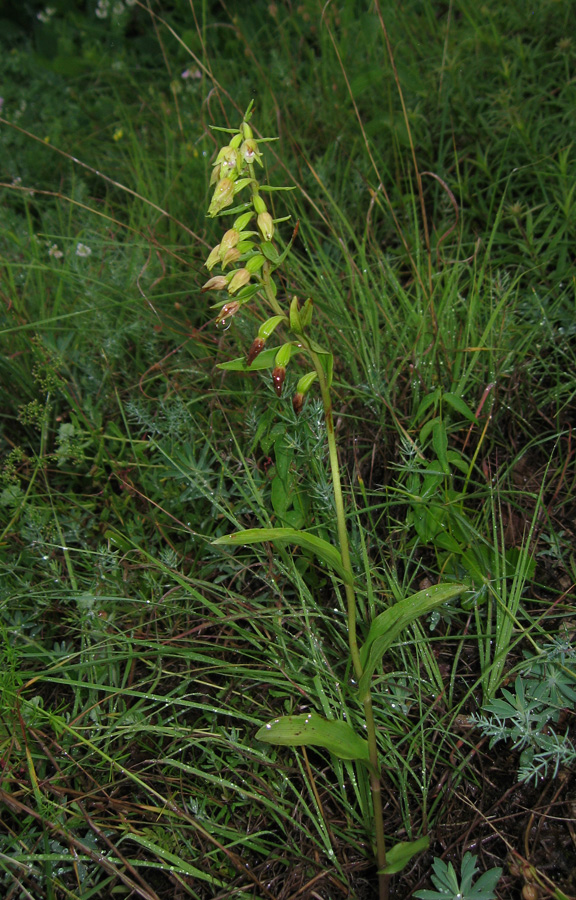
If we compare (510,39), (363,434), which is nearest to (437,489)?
(363,434)

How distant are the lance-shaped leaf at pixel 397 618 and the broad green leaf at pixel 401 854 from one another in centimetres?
29

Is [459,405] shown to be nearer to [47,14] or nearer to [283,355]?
[283,355]

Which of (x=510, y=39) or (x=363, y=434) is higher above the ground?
(x=510, y=39)

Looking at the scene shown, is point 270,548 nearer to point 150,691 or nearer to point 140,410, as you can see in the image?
point 150,691

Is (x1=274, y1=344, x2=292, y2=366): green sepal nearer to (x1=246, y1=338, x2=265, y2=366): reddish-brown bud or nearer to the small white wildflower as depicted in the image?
(x1=246, y1=338, x2=265, y2=366): reddish-brown bud

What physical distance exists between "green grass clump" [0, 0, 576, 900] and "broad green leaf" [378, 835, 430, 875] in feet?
0.29

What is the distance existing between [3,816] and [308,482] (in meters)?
1.06

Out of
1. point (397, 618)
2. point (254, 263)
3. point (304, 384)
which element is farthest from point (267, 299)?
point (397, 618)

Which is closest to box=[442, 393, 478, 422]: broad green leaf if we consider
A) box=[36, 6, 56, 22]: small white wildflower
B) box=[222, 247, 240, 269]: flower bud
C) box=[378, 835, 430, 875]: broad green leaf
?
box=[222, 247, 240, 269]: flower bud

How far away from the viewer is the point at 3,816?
1497 mm

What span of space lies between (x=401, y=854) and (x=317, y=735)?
0.28m

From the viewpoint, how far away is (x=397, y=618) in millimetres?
1256

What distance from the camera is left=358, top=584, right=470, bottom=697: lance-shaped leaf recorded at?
1.23m

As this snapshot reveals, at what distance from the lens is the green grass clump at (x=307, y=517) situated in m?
1.39
